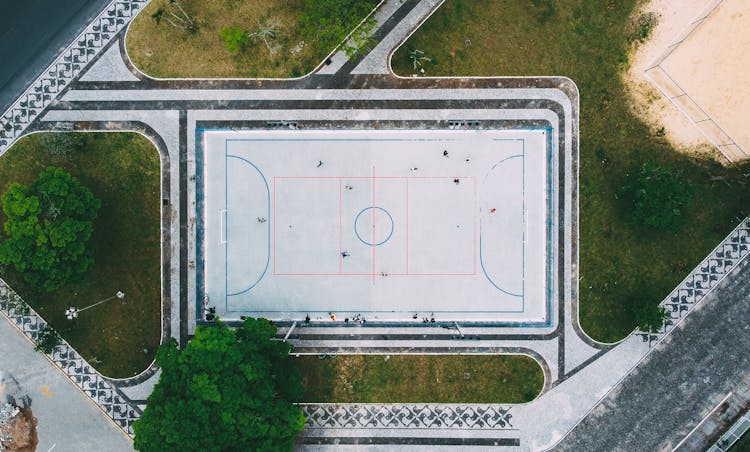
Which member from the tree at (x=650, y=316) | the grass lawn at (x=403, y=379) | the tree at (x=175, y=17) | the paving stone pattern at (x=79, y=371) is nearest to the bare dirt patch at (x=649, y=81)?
the tree at (x=650, y=316)

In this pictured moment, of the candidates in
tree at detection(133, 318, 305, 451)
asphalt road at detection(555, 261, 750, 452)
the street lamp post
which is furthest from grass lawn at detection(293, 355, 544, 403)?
the street lamp post

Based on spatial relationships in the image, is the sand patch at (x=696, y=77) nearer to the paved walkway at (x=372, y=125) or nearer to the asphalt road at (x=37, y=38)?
the paved walkway at (x=372, y=125)

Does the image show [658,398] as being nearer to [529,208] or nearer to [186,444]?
[529,208]

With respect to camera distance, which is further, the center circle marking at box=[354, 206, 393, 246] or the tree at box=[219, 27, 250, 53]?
the center circle marking at box=[354, 206, 393, 246]

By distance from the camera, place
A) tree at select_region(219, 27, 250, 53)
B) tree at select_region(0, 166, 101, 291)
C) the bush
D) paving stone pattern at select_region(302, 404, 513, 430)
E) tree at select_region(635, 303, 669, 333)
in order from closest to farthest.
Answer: tree at select_region(0, 166, 101, 291), tree at select_region(219, 27, 250, 53), tree at select_region(635, 303, 669, 333), the bush, paving stone pattern at select_region(302, 404, 513, 430)

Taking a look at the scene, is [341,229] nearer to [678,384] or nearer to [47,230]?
[47,230]

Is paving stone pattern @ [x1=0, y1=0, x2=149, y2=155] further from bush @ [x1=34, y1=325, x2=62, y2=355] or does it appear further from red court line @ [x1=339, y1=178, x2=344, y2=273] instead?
red court line @ [x1=339, y1=178, x2=344, y2=273]

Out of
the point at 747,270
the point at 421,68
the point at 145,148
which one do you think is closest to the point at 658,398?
the point at 747,270
